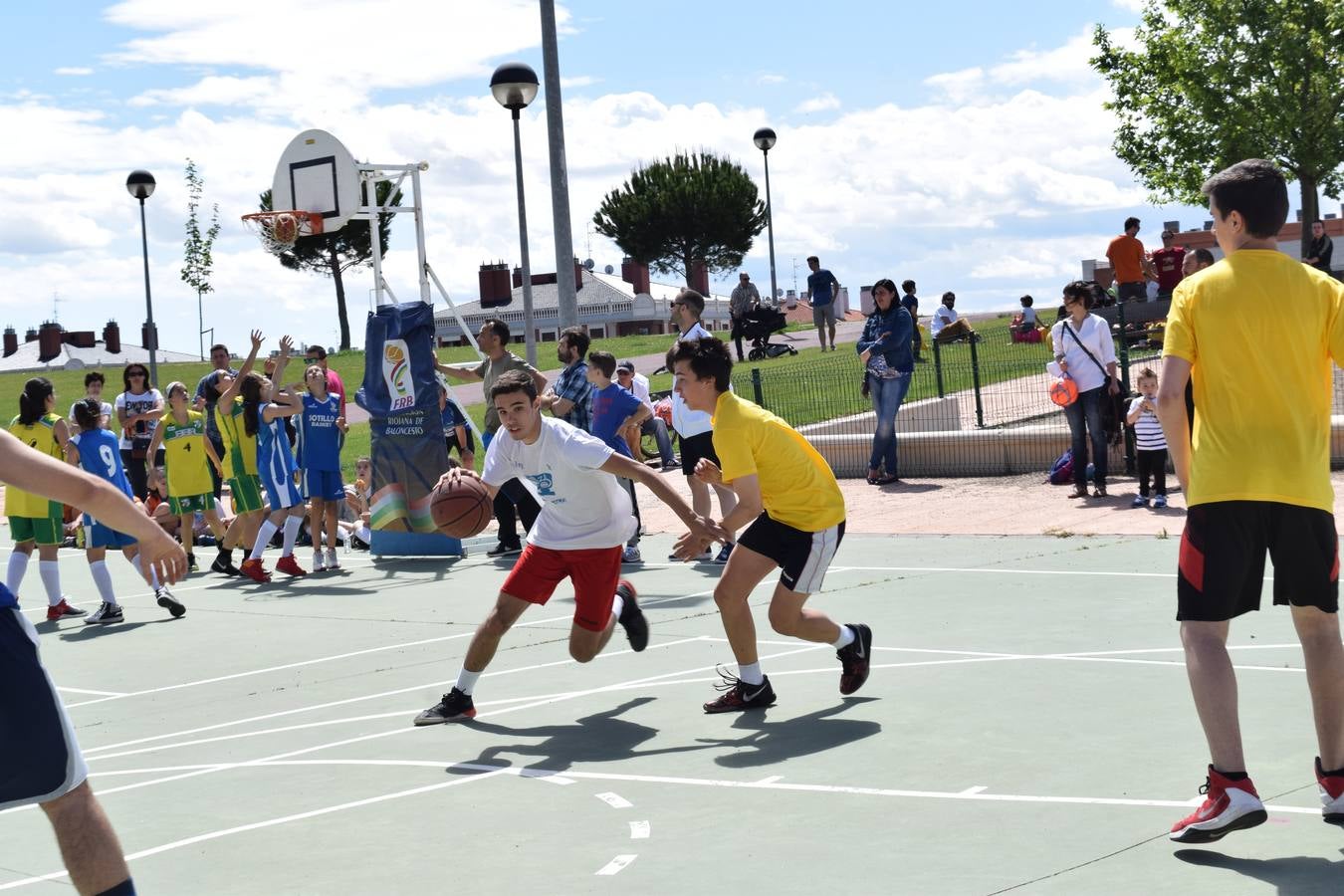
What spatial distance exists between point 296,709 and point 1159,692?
451 centimetres

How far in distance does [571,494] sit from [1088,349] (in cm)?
804

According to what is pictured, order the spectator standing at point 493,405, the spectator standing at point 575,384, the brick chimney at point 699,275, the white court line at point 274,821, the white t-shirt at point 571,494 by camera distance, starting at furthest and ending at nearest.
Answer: the brick chimney at point 699,275
the spectator standing at point 493,405
the spectator standing at point 575,384
the white t-shirt at point 571,494
the white court line at point 274,821

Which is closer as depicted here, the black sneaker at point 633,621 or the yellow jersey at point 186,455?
the black sneaker at point 633,621

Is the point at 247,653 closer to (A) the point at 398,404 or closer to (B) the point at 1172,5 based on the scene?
(A) the point at 398,404

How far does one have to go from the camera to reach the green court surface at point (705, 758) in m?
5.32

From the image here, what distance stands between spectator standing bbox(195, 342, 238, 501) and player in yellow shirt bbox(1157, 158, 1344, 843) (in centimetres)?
1161

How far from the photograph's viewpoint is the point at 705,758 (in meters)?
6.96

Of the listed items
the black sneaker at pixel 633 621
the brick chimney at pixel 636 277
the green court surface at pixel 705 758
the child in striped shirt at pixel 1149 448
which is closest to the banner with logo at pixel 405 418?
the green court surface at pixel 705 758

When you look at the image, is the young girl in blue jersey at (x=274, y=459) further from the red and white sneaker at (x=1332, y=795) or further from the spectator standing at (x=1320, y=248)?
the spectator standing at (x=1320, y=248)

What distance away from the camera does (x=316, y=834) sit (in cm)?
608

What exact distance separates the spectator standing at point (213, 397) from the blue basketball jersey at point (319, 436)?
0.78 meters

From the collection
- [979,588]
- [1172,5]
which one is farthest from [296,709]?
[1172,5]

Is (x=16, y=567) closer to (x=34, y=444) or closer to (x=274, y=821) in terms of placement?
(x=34, y=444)

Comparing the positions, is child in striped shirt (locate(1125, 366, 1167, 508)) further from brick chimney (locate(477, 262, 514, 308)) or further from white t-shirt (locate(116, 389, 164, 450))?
brick chimney (locate(477, 262, 514, 308))
